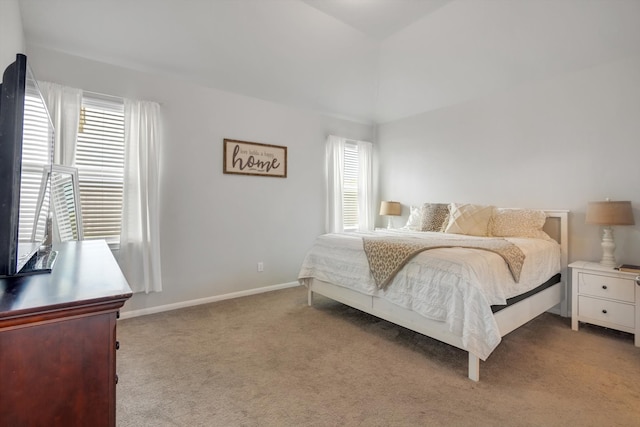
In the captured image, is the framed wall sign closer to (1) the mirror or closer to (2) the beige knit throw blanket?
(1) the mirror

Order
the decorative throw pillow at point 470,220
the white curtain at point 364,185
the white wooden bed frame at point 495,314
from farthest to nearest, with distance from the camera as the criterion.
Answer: the white curtain at point 364,185 → the decorative throw pillow at point 470,220 → the white wooden bed frame at point 495,314

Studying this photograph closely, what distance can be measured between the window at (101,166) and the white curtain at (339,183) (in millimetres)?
2598

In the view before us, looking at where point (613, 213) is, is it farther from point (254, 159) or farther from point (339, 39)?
point (254, 159)

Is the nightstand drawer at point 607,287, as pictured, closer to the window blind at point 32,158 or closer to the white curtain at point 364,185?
the white curtain at point 364,185

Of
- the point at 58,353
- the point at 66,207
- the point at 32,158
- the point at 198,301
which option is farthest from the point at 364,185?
the point at 58,353

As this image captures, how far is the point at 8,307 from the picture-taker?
2.23 feet

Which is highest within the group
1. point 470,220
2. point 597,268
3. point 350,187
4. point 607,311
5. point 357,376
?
point 350,187

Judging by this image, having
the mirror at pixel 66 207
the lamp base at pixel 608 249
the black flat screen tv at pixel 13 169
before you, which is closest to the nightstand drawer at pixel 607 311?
the lamp base at pixel 608 249

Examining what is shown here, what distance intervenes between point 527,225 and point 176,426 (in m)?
3.46

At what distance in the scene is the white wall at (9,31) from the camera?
1777 millimetres

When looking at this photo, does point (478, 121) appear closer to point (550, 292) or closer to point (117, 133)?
point (550, 292)

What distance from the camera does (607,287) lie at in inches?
103

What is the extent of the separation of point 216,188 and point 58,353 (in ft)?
9.75

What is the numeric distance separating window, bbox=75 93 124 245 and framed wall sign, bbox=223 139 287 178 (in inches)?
42.5
